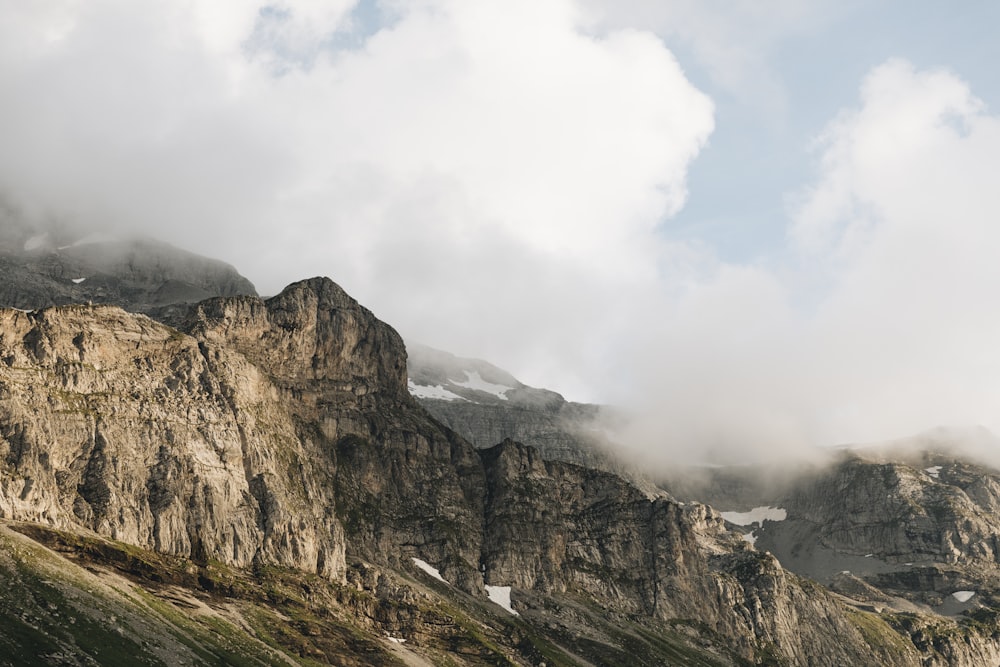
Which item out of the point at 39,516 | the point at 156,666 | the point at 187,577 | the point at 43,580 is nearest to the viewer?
the point at 156,666

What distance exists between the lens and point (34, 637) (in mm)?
111812

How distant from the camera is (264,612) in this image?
183 m

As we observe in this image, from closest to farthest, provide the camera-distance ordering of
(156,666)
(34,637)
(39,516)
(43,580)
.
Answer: (34,637) < (156,666) < (43,580) < (39,516)

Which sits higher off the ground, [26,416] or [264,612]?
[26,416]

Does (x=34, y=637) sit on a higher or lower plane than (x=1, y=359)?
lower

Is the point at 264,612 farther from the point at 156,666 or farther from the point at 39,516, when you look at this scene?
the point at 156,666

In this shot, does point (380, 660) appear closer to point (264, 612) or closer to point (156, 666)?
point (264, 612)

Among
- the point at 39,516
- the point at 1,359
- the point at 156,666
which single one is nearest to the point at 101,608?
the point at 156,666

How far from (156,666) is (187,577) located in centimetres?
6081

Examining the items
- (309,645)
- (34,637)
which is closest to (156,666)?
(34,637)

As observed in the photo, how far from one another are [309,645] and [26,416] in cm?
6914

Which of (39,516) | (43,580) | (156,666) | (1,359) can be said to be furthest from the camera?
(1,359)

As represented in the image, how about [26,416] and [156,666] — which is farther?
[26,416]

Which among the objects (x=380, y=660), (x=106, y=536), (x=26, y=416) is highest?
(x=26, y=416)
